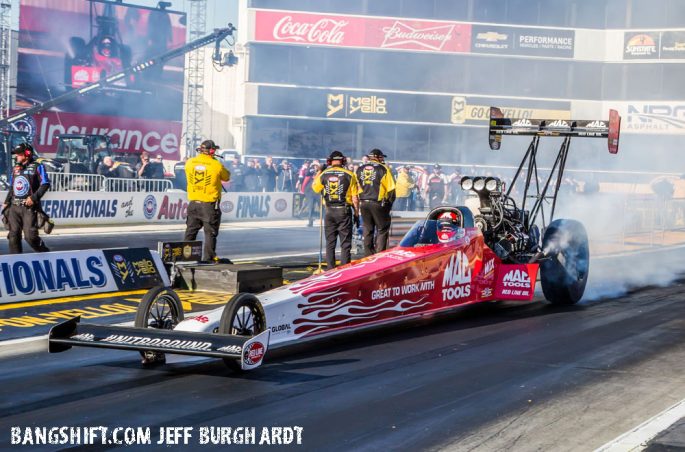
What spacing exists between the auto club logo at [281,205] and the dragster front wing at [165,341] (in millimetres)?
22852

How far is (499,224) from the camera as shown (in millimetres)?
12156

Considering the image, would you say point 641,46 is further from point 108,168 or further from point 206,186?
point 206,186

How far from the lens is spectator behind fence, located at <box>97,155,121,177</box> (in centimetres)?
2816

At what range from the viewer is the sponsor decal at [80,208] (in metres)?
23.8

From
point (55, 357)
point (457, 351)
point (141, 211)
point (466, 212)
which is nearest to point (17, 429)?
point (55, 357)

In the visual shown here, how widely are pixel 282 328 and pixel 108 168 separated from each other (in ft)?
71.5

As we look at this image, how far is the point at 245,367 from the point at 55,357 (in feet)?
7.34

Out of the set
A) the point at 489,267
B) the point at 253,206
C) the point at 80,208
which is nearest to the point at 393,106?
the point at 253,206

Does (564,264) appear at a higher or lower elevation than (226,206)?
higher

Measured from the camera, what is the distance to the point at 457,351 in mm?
9109

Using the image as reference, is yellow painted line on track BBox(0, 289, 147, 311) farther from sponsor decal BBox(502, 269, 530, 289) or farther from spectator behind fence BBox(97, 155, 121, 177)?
spectator behind fence BBox(97, 155, 121, 177)

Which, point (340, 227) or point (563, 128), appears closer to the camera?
point (563, 128)

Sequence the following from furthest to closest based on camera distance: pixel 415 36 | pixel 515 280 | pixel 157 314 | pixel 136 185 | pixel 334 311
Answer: pixel 415 36, pixel 136 185, pixel 515 280, pixel 334 311, pixel 157 314

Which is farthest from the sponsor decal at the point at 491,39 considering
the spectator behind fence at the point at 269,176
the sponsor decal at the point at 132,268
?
the sponsor decal at the point at 132,268
